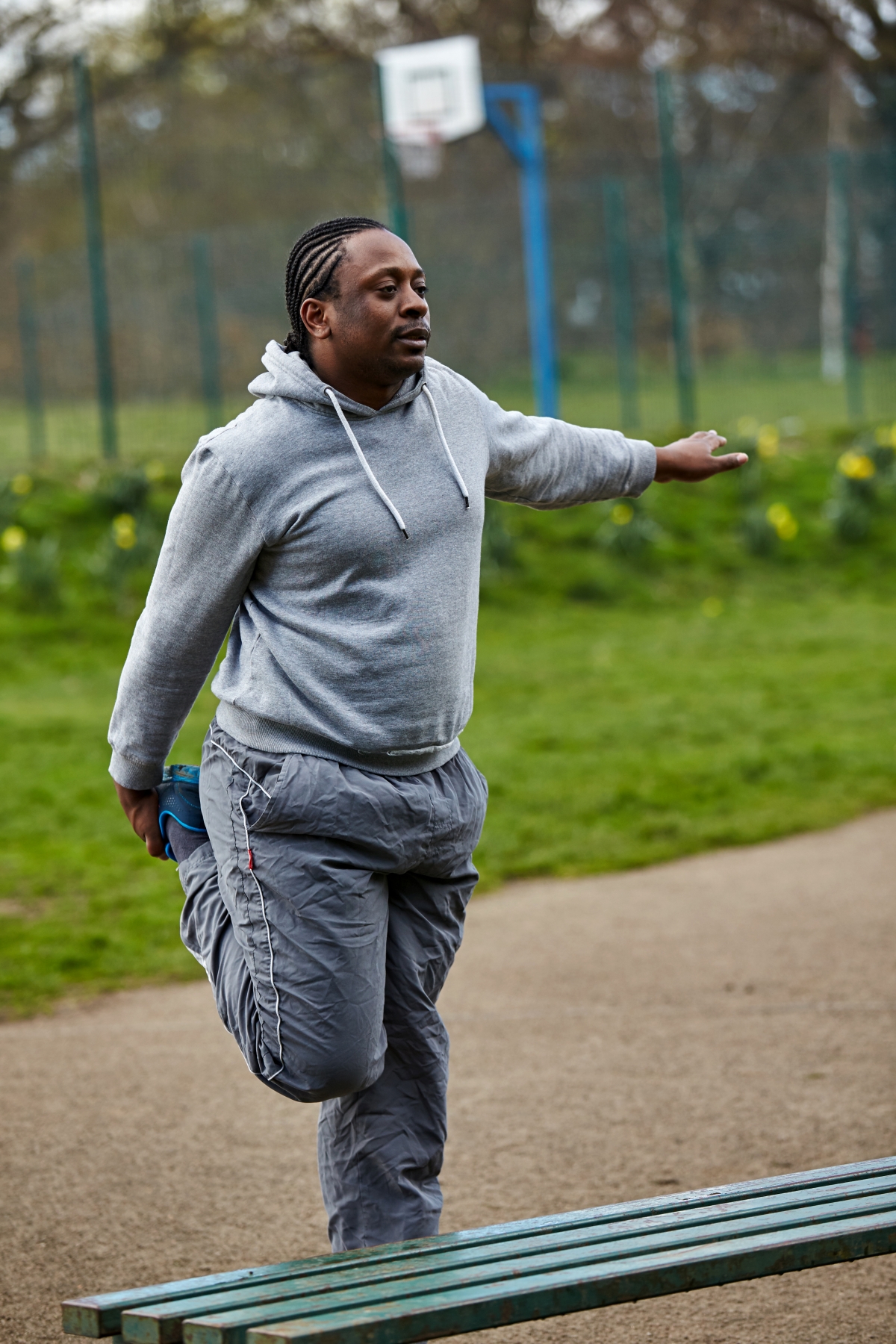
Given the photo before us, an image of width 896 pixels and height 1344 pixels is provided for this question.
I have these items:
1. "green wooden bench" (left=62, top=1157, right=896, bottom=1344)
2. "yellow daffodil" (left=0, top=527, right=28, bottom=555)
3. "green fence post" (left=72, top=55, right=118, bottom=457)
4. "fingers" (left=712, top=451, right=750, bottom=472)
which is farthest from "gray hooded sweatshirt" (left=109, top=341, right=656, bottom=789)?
"green fence post" (left=72, top=55, right=118, bottom=457)

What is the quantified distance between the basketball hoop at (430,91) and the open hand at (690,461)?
10832mm

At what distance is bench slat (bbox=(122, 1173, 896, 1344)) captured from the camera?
202cm

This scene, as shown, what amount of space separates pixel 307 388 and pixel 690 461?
0.87 m

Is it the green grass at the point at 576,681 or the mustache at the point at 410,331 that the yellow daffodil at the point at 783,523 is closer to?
the green grass at the point at 576,681

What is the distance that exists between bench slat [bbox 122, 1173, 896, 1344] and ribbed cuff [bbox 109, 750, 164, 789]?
2.88 feet

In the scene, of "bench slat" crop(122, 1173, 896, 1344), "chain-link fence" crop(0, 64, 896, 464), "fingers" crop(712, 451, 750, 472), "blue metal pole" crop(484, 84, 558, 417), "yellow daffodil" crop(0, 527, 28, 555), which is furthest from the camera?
"chain-link fence" crop(0, 64, 896, 464)

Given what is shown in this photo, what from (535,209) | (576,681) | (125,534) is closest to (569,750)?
(576,681)

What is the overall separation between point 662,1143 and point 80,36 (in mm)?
22053

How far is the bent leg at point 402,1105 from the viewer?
8.64 ft

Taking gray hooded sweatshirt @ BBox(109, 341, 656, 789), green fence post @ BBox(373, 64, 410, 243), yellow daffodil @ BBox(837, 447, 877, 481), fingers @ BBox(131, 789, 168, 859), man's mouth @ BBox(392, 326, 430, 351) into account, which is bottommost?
yellow daffodil @ BBox(837, 447, 877, 481)

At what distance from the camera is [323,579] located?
2416mm

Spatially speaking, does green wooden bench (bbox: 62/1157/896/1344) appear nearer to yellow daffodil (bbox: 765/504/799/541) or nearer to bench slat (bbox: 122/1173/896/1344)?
bench slat (bbox: 122/1173/896/1344)

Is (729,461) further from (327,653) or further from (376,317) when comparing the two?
(327,653)

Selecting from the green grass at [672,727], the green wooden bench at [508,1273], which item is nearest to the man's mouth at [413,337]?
the green wooden bench at [508,1273]
